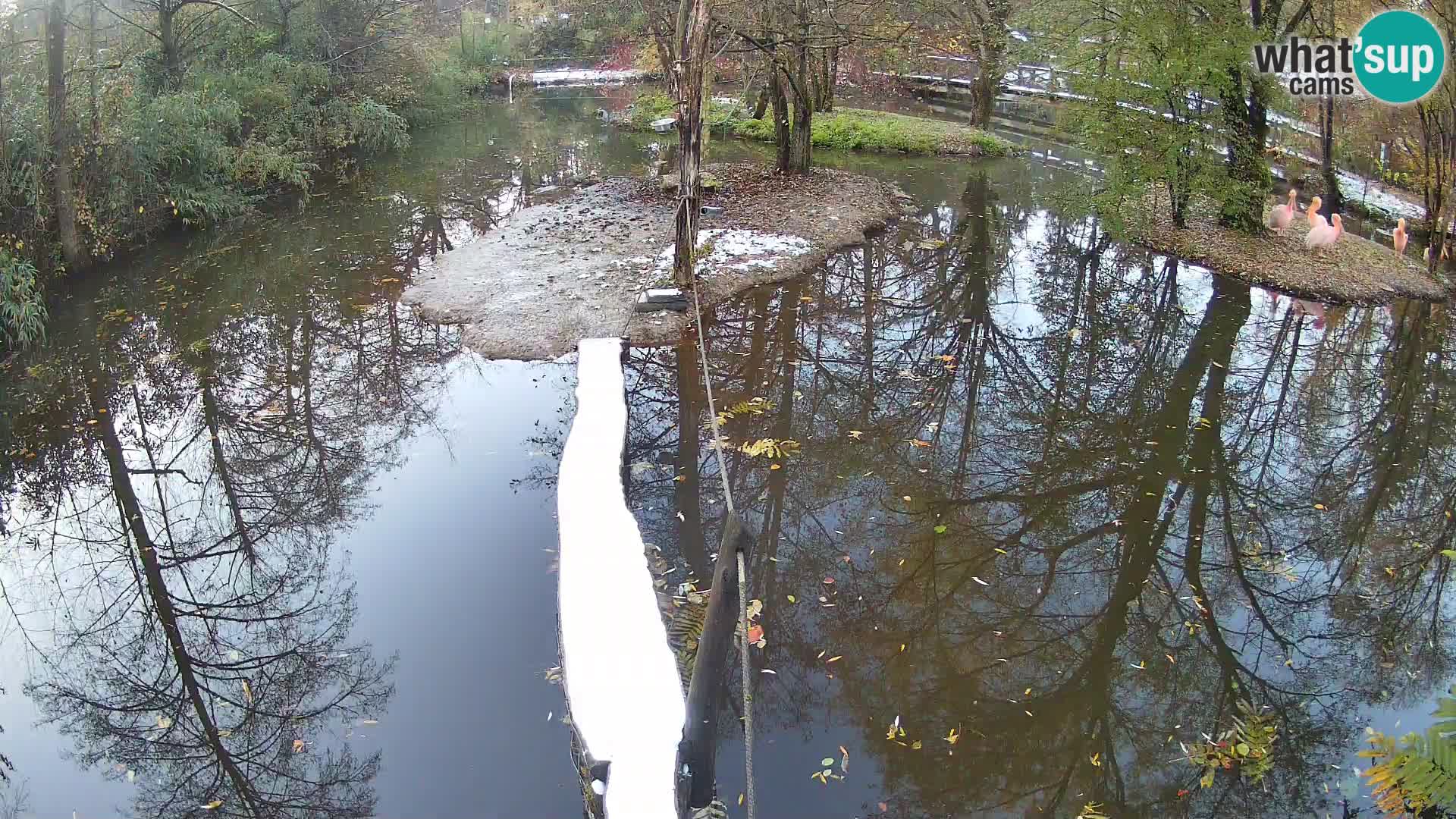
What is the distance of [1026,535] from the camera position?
22.7ft

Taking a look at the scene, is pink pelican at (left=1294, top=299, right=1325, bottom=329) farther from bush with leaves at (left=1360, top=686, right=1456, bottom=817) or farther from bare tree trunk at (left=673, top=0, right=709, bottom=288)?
bush with leaves at (left=1360, top=686, right=1456, bottom=817)

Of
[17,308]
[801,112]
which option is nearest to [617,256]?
[801,112]

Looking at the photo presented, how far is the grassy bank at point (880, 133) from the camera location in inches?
861

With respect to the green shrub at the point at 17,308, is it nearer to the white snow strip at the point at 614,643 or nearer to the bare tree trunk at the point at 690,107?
the bare tree trunk at the point at 690,107

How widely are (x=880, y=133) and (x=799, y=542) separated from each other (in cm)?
1800

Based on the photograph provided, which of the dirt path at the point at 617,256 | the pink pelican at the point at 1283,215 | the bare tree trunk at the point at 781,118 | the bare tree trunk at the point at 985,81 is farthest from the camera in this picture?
the bare tree trunk at the point at 985,81

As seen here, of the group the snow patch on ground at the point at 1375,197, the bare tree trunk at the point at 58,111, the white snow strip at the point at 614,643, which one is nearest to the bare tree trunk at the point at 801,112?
the snow patch on ground at the point at 1375,197

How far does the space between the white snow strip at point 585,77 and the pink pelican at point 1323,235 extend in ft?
94.2

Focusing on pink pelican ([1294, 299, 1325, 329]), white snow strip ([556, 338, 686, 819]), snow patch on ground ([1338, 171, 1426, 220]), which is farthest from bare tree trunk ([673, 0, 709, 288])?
snow patch on ground ([1338, 171, 1426, 220])

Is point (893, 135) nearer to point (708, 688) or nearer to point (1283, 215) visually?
point (1283, 215)

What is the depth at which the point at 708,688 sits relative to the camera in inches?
163

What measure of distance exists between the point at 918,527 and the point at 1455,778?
12.2 feet

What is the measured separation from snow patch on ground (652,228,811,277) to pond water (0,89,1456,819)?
1050mm

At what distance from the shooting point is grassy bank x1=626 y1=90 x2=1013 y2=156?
21.9m
